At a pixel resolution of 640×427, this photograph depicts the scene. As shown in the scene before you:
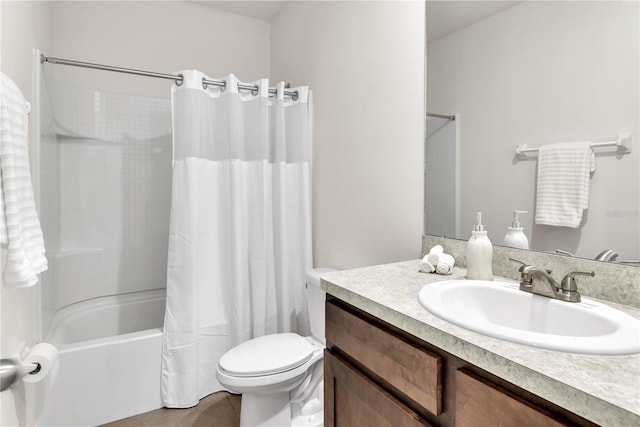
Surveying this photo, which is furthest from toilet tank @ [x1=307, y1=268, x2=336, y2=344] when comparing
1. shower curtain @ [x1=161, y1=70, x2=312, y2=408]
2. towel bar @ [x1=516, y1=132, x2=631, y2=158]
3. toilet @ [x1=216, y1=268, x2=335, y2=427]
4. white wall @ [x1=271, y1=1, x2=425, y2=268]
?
towel bar @ [x1=516, y1=132, x2=631, y2=158]

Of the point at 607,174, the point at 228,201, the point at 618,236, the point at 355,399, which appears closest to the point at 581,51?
the point at 607,174

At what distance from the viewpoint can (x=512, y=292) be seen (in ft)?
3.19

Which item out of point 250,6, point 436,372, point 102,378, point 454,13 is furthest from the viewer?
point 250,6

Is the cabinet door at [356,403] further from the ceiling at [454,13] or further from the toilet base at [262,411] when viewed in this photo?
the ceiling at [454,13]

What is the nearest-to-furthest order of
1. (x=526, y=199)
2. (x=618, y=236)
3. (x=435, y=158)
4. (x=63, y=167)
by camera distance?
1. (x=618, y=236)
2. (x=526, y=199)
3. (x=435, y=158)
4. (x=63, y=167)

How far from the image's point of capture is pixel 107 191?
97.7 inches

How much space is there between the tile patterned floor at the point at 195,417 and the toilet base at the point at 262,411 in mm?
286

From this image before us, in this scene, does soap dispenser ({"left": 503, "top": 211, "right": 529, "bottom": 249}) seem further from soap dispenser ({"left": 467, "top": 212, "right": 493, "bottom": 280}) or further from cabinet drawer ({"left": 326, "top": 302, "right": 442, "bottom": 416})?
cabinet drawer ({"left": 326, "top": 302, "right": 442, "bottom": 416})

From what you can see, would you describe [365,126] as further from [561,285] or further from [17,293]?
[17,293]

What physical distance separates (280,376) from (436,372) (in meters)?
0.92

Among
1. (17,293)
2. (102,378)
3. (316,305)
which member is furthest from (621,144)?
(102,378)

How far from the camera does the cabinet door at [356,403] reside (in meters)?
0.85

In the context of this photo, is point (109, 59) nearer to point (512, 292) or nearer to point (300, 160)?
point (300, 160)

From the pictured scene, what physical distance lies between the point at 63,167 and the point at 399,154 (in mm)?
2237
